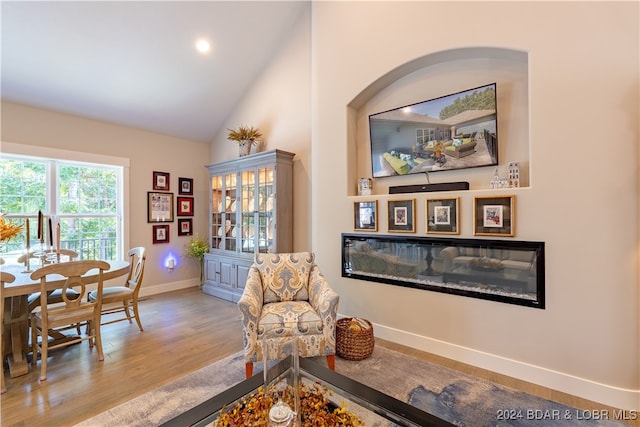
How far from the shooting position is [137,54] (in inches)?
137

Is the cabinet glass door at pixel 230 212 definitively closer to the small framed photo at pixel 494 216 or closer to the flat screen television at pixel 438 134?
the flat screen television at pixel 438 134

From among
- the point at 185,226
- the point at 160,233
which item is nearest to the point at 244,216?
the point at 185,226

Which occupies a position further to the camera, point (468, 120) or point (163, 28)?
point (163, 28)

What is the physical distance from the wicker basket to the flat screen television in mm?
1604

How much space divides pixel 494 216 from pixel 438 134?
3.00 feet

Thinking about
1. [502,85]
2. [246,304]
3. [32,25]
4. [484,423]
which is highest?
[32,25]

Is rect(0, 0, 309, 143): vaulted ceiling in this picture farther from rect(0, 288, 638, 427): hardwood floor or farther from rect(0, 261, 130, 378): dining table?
rect(0, 288, 638, 427): hardwood floor

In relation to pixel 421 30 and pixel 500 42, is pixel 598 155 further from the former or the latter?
pixel 421 30

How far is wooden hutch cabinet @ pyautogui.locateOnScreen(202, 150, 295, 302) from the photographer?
3.89 m

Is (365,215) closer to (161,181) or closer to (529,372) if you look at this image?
(529,372)

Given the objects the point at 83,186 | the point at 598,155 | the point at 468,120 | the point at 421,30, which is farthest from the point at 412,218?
the point at 83,186

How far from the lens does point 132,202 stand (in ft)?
14.5

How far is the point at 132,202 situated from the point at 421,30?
14.5 feet

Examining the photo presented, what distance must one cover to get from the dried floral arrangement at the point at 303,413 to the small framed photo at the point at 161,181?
4245mm
